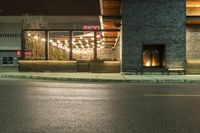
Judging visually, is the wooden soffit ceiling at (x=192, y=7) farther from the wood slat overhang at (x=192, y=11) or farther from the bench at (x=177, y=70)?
the bench at (x=177, y=70)

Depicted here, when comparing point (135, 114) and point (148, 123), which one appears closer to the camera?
point (148, 123)

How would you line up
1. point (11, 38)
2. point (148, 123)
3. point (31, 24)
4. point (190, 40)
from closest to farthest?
1. point (148, 123)
2. point (190, 40)
3. point (31, 24)
4. point (11, 38)

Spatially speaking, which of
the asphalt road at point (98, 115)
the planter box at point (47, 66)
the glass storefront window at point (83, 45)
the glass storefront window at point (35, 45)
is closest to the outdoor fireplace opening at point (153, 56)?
the glass storefront window at point (83, 45)

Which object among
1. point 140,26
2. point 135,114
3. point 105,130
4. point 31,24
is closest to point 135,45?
point 140,26

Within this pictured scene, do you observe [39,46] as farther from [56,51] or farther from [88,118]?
[88,118]

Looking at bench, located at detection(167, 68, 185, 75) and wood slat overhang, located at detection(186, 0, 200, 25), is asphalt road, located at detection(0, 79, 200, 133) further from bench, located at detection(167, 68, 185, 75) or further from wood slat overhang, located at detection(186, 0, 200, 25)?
wood slat overhang, located at detection(186, 0, 200, 25)

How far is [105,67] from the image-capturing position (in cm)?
2919

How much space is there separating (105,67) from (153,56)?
169 inches

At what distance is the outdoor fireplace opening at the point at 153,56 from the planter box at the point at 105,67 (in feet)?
9.88

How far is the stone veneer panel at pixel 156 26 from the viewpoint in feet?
83.6

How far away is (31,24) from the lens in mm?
45188

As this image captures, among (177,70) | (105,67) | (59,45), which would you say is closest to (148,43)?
(177,70)

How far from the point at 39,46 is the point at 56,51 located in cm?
164

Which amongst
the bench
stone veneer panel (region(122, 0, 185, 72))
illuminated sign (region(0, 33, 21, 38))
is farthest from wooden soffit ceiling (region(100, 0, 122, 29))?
illuminated sign (region(0, 33, 21, 38))
